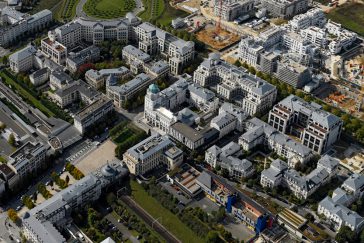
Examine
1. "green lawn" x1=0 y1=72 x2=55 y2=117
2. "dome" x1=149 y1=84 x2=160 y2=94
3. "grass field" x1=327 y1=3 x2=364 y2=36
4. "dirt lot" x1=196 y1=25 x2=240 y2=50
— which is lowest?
"green lawn" x1=0 y1=72 x2=55 y2=117

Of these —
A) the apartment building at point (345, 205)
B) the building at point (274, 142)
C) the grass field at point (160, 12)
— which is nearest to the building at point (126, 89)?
the building at point (274, 142)

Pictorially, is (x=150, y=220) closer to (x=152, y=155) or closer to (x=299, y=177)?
(x=152, y=155)

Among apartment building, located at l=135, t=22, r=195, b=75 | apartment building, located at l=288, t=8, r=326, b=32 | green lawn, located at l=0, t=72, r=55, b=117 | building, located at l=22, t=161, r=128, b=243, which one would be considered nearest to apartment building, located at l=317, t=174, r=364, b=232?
building, located at l=22, t=161, r=128, b=243

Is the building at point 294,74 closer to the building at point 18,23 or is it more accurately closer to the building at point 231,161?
the building at point 231,161

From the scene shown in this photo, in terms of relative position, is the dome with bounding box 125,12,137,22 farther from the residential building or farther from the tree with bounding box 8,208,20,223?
the tree with bounding box 8,208,20,223

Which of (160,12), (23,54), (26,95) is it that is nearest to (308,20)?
(160,12)

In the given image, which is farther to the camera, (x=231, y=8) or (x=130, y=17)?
(x=231, y=8)
